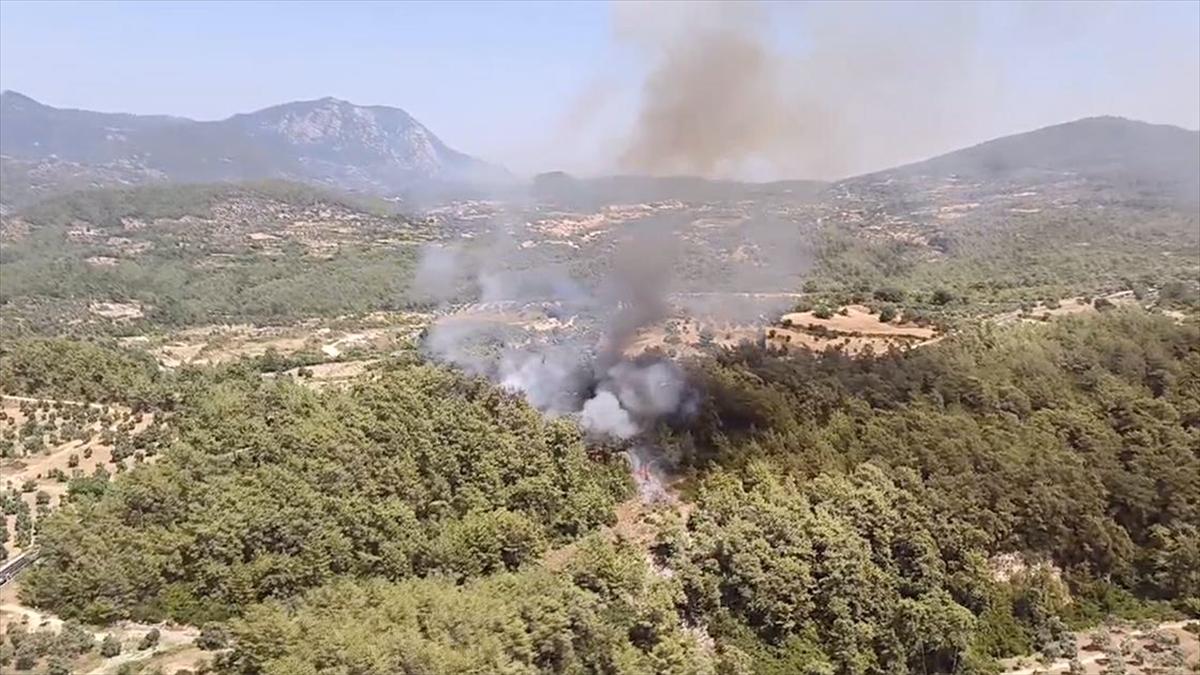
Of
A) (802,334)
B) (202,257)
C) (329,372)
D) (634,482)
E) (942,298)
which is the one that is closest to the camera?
(634,482)

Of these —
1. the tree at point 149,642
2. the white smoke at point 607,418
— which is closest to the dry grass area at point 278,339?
the white smoke at point 607,418

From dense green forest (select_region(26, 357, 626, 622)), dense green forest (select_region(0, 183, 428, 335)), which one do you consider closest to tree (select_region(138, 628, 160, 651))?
dense green forest (select_region(26, 357, 626, 622))

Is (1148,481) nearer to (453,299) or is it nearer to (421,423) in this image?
(421,423)

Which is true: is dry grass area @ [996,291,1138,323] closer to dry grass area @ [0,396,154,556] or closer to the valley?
the valley

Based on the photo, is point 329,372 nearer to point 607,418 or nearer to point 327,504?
point 607,418

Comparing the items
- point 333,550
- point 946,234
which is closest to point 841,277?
point 946,234

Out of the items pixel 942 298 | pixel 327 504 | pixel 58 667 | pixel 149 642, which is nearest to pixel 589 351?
pixel 327 504

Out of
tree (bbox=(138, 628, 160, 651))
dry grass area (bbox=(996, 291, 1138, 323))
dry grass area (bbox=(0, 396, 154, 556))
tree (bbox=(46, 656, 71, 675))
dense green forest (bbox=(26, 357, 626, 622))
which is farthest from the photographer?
dry grass area (bbox=(996, 291, 1138, 323))
